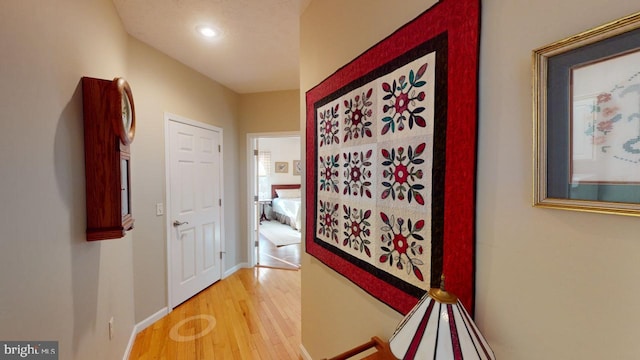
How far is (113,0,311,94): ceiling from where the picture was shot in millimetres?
1833

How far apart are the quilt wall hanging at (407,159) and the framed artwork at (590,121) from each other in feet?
0.55

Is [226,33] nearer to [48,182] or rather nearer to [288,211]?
[48,182]

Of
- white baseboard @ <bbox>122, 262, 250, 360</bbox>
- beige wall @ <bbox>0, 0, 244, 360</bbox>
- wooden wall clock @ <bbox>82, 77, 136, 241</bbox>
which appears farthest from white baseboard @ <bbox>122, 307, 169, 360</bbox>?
wooden wall clock @ <bbox>82, 77, 136, 241</bbox>

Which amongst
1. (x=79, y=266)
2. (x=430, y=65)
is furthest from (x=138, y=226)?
(x=430, y=65)

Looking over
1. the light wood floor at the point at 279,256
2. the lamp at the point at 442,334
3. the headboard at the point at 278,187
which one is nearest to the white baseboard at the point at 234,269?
the light wood floor at the point at 279,256

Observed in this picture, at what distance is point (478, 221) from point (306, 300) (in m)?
1.49

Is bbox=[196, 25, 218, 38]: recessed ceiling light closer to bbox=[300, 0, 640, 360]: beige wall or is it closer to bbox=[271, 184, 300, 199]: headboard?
bbox=[300, 0, 640, 360]: beige wall

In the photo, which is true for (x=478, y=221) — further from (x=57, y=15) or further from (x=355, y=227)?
(x=57, y=15)

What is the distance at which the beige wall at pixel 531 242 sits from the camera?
505 millimetres

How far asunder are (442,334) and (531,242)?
0.31 meters

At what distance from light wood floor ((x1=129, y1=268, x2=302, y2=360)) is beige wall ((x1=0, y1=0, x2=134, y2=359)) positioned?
679mm

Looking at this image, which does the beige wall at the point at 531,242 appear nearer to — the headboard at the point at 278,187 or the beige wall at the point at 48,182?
the beige wall at the point at 48,182

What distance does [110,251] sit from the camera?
168 cm

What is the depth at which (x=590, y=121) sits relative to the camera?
0.52 m
